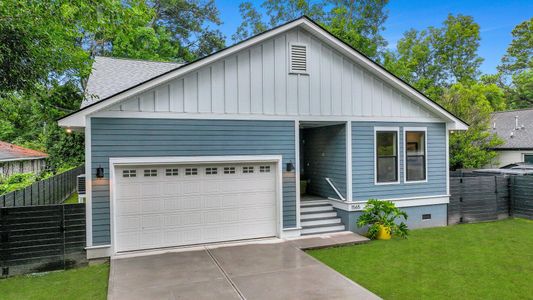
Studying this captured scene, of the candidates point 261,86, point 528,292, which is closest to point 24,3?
point 261,86

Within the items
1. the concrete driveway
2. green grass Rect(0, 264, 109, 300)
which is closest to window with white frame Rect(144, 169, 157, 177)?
the concrete driveway

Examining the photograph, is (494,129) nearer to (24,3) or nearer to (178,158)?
(178,158)

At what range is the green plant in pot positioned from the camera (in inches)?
339

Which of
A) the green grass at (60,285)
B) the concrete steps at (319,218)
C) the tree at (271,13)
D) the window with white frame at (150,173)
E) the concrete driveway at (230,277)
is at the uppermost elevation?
the tree at (271,13)

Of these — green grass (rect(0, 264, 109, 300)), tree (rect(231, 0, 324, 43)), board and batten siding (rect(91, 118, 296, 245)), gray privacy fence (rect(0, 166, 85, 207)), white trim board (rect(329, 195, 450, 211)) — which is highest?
tree (rect(231, 0, 324, 43))

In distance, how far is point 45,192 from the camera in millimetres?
10453

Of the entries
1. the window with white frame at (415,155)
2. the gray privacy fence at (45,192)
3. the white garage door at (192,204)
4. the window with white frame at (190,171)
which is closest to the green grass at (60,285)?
the white garage door at (192,204)

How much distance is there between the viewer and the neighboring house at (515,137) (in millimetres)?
18641

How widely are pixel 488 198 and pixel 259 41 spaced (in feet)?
29.3

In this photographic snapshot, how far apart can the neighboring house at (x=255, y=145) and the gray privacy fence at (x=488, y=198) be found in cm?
59

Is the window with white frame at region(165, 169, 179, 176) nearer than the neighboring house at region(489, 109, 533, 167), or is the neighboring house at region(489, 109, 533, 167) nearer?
the window with white frame at region(165, 169, 179, 176)

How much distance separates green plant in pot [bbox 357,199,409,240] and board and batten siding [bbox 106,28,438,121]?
95.7 inches

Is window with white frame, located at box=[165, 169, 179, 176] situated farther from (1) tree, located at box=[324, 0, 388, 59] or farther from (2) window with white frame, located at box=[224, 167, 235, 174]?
(1) tree, located at box=[324, 0, 388, 59]

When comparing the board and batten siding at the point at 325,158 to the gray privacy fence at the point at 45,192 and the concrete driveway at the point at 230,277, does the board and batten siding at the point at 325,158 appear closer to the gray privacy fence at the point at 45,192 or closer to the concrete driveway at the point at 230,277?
the concrete driveway at the point at 230,277
